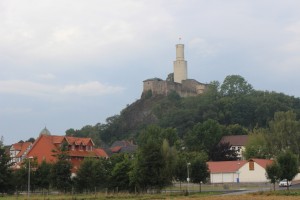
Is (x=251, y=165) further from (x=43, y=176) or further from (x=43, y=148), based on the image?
(x=43, y=176)

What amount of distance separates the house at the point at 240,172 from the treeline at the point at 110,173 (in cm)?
2555

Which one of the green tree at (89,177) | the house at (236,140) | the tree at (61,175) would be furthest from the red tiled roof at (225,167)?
the house at (236,140)

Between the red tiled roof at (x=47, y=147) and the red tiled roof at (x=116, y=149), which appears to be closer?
the red tiled roof at (x=47, y=147)

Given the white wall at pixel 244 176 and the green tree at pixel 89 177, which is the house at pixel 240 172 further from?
the green tree at pixel 89 177

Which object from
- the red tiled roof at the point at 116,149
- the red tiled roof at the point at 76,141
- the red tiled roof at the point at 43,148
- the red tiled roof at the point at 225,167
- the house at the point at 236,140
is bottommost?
the red tiled roof at the point at 225,167

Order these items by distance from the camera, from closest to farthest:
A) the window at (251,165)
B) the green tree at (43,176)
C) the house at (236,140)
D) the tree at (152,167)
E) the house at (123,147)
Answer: the tree at (152,167) → the green tree at (43,176) → the window at (251,165) → the house at (236,140) → the house at (123,147)

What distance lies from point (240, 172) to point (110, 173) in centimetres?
3465

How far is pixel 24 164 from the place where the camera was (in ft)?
277

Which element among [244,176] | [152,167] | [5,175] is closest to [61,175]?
[5,175]

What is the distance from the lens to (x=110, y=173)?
8144 cm

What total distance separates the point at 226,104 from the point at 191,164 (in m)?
119

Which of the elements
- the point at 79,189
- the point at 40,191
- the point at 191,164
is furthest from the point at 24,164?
the point at 191,164

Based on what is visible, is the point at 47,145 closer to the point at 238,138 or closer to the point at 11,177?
the point at 11,177

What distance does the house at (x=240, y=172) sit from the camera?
105438 millimetres
